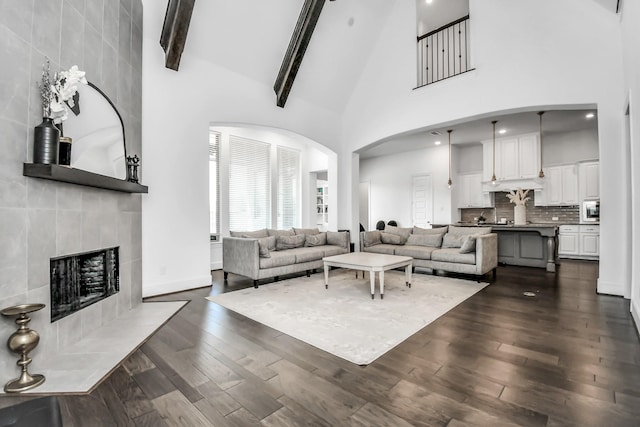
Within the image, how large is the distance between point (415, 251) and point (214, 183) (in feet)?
14.1

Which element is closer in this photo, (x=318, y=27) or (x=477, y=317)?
(x=477, y=317)

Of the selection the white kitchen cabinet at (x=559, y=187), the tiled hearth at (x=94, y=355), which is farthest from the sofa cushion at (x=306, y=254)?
the white kitchen cabinet at (x=559, y=187)

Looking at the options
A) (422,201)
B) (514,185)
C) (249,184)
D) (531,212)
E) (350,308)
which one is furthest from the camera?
(422,201)

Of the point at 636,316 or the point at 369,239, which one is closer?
the point at 636,316

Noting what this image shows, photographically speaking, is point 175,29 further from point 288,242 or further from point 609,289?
point 609,289

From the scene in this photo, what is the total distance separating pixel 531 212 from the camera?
324 inches

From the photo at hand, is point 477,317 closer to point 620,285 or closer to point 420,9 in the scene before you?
point 620,285

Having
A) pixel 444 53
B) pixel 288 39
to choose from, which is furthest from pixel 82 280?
pixel 444 53

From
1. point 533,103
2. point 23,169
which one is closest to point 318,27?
point 533,103

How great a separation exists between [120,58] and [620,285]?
685 cm

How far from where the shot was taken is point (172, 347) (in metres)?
2.50

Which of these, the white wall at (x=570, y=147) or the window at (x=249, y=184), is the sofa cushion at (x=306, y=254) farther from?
the white wall at (x=570, y=147)

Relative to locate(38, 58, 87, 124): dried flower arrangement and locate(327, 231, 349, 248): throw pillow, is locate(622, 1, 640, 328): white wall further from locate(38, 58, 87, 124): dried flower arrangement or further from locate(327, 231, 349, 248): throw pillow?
locate(38, 58, 87, 124): dried flower arrangement

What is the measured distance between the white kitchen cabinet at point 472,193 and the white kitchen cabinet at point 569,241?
1.80m
